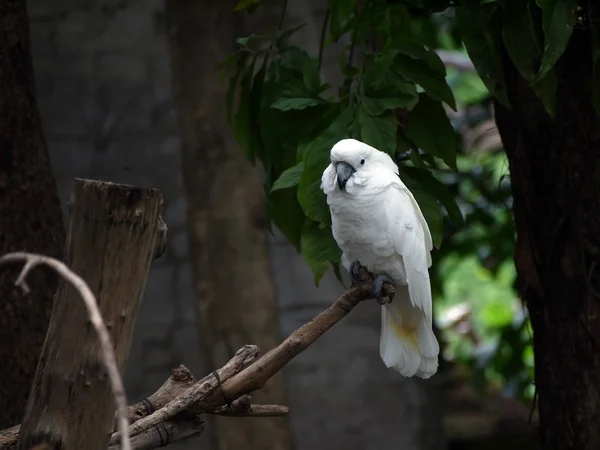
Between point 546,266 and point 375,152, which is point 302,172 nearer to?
point 375,152

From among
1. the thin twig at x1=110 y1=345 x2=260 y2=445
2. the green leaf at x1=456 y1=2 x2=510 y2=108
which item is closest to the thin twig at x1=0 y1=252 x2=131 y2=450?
the thin twig at x1=110 y1=345 x2=260 y2=445

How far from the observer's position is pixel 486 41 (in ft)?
5.60

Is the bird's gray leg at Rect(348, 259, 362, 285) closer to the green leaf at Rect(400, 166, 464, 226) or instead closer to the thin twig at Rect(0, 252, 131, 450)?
the green leaf at Rect(400, 166, 464, 226)

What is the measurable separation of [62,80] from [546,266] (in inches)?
63.4

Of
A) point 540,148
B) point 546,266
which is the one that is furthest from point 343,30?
point 546,266

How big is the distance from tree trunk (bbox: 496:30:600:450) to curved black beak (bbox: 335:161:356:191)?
23.0 inches

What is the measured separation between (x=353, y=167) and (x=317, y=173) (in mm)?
154

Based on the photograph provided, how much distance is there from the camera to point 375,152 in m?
1.50

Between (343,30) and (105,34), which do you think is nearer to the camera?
(343,30)

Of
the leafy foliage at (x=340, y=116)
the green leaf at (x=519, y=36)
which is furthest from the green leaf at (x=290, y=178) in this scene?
the green leaf at (x=519, y=36)

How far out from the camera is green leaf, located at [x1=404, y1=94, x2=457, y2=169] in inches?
67.3

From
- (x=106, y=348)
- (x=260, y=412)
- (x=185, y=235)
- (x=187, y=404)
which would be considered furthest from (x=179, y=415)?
(x=185, y=235)

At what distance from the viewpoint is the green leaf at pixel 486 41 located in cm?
169

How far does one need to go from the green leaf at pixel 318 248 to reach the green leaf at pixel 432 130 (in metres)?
0.25
